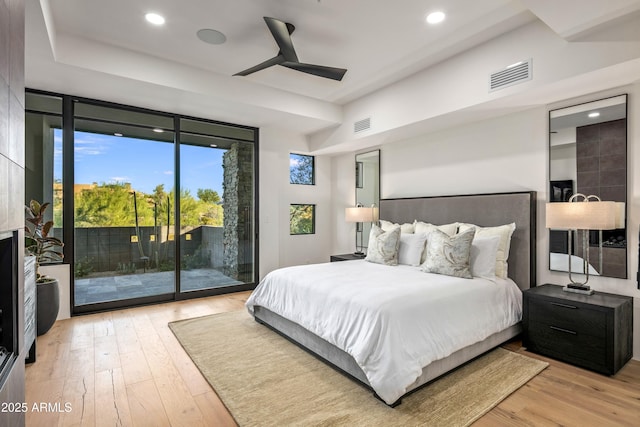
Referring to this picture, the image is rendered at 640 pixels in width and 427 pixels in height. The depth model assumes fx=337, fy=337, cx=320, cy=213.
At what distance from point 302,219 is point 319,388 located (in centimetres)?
399

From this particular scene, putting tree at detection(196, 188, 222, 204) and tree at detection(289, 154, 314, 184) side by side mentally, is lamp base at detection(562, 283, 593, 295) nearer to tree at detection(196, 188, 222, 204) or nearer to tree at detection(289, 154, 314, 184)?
tree at detection(289, 154, 314, 184)

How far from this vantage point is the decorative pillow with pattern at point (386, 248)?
4086mm

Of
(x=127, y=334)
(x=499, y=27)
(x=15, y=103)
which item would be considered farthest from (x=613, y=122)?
(x=127, y=334)

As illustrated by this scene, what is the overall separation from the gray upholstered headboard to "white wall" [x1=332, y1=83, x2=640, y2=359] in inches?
5.3

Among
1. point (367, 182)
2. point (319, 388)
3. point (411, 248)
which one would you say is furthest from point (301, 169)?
point (319, 388)

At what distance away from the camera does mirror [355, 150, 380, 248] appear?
18.1ft

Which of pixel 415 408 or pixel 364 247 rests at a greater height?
pixel 364 247

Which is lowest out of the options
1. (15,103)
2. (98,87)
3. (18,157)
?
(18,157)

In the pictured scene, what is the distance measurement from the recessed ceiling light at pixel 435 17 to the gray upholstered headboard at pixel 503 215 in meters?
1.93

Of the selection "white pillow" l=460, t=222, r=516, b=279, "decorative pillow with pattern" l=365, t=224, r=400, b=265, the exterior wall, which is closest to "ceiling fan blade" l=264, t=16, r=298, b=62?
"decorative pillow with pattern" l=365, t=224, r=400, b=265

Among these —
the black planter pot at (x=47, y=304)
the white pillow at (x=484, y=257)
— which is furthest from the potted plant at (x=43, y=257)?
the white pillow at (x=484, y=257)

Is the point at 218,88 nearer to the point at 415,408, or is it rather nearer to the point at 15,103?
the point at 15,103

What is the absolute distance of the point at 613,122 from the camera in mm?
3037

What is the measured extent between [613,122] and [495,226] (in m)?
1.39
